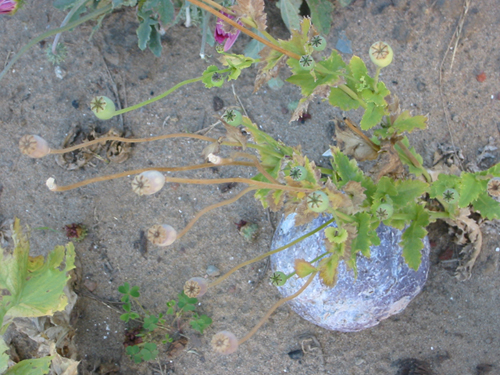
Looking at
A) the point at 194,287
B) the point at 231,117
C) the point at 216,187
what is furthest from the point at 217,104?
the point at 194,287

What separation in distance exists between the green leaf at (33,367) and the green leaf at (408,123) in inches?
58.6

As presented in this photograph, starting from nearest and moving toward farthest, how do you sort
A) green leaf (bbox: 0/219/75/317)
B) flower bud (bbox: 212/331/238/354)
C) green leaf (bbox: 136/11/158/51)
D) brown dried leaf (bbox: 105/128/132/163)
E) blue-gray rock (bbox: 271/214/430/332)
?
1. flower bud (bbox: 212/331/238/354)
2. green leaf (bbox: 0/219/75/317)
3. blue-gray rock (bbox: 271/214/430/332)
4. green leaf (bbox: 136/11/158/51)
5. brown dried leaf (bbox: 105/128/132/163)

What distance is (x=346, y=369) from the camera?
7.25 feet

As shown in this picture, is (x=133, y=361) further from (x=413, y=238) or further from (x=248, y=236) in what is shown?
(x=413, y=238)

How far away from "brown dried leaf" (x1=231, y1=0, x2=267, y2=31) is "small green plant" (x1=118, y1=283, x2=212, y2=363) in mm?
Answer: 1328

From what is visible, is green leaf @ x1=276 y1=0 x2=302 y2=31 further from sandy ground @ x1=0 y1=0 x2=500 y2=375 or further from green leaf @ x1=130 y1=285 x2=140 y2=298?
green leaf @ x1=130 y1=285 x2=140 y2=298

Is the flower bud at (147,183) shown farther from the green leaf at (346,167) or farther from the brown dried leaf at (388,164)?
the brown dried leaf at (388,164)

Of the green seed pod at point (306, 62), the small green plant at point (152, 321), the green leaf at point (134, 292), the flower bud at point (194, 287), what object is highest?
the green seed pod at point (306, 62)

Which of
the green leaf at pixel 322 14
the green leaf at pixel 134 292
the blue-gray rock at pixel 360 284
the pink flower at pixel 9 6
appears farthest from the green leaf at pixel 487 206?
the pink flower at pixel 9 6

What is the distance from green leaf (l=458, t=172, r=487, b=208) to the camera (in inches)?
57.5

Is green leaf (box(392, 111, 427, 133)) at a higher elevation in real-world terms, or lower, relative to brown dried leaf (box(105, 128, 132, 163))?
higher

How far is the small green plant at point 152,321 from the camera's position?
2.15 metres

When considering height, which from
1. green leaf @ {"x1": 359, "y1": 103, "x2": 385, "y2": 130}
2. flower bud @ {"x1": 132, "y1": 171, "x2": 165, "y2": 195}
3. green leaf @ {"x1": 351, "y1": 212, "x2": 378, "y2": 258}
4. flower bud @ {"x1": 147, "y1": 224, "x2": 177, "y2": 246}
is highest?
green leaf @ {"x1": 359, "y1": 103, "x2": 385, "y2": 130}

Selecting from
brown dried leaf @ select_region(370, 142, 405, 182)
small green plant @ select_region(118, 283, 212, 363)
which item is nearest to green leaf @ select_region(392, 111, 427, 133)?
brown dried leaf @ select_region(370, 142, 405, 182)
